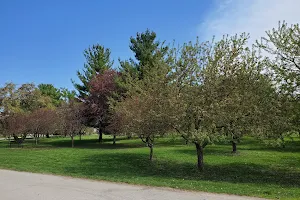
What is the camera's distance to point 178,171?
14.4 m

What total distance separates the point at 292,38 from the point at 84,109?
22459mm

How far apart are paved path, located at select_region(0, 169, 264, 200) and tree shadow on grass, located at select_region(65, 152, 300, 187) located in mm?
1681

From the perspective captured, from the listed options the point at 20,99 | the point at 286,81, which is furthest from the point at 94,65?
the point at 286,81

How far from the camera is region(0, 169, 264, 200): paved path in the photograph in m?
8.19

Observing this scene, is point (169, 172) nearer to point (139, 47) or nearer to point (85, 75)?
point (139, 47)

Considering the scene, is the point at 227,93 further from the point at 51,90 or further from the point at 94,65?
the point at 51,90

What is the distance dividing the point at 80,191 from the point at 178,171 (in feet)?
21.4

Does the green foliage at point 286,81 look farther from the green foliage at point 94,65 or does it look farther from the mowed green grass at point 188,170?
the green foliage at point 94,65

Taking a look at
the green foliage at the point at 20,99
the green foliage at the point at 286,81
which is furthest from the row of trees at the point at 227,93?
the green foliage at the point at 20,99

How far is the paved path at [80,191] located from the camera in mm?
8188

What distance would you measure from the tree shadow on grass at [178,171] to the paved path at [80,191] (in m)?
1.68

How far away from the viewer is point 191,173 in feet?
45.2

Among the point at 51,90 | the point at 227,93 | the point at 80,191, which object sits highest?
the point at 51,90

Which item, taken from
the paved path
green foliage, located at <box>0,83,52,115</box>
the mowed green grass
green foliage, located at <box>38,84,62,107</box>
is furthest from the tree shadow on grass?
green foliage, located at <box>38,84,62,107</box>
